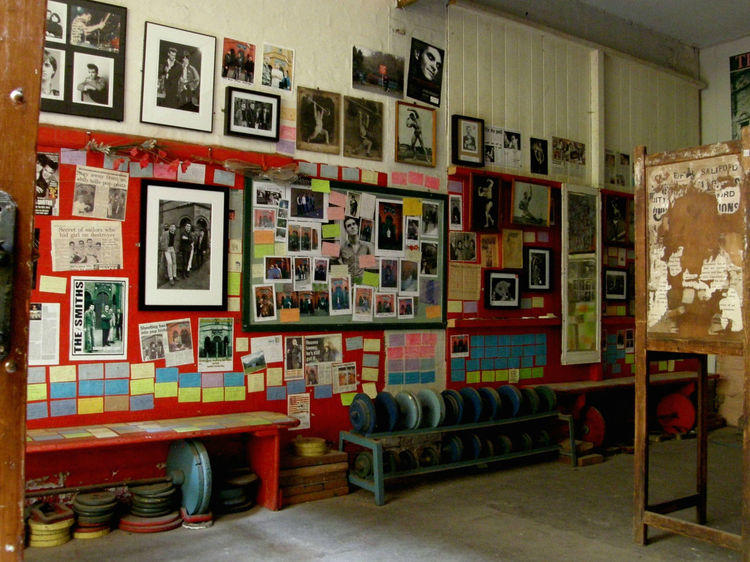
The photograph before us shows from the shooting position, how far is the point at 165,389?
13.5 feet

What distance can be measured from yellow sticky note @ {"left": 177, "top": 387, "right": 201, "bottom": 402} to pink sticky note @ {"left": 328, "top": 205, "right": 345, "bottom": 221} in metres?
1.54

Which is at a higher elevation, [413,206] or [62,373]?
[413,206]

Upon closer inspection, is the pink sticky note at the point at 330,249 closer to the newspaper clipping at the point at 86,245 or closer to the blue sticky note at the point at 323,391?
the blue sticky note at the point at 323,391

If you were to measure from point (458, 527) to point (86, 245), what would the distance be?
2706mm

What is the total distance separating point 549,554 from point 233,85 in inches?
136

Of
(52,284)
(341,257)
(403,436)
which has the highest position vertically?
(341,257)

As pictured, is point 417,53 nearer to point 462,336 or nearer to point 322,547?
point 462,336

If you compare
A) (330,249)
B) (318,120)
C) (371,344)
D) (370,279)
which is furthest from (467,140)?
(371,344)

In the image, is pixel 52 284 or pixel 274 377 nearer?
pixel 52 284

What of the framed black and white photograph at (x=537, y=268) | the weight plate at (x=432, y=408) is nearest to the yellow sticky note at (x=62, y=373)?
the weight plate at (x=432, y=408)

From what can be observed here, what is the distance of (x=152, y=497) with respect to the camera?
3684 mm

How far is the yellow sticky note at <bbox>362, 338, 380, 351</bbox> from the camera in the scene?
16.4 ft

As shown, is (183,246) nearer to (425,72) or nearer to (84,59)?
(84,59)

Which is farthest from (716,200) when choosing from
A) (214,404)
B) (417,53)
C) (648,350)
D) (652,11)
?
(652,11)
